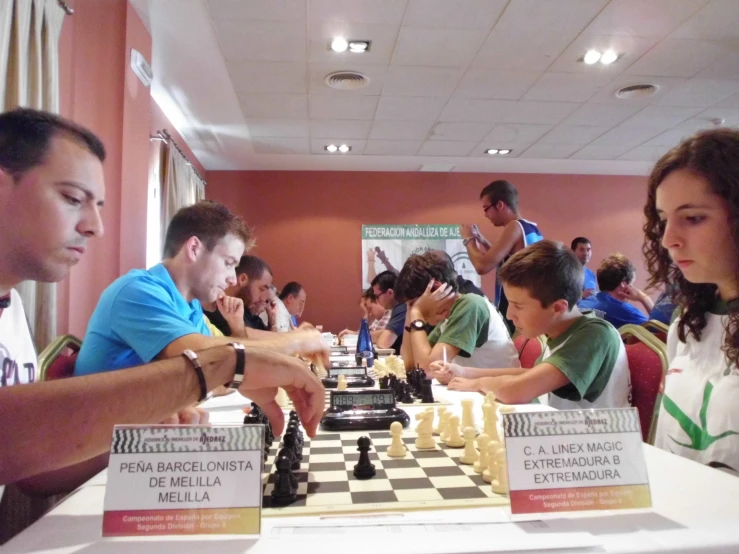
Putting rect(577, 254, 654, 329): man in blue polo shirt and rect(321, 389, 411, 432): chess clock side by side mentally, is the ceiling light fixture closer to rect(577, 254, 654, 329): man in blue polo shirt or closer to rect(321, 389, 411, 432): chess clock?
rect(577, 254, 654, 329): man in blue polo shirt

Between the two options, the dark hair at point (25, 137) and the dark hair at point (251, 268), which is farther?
the dark hair at point (251, 268)

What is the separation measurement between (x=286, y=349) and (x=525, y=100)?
145 inches

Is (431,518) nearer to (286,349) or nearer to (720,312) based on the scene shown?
(720,312)

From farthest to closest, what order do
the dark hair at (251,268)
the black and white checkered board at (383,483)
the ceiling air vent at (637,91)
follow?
the ceiling air vent at (637,91)
the dark hair at (251,268)
the black and white checkered board at (383,483)

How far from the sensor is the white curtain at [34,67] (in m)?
2.17

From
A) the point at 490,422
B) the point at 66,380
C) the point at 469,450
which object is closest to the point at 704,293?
the point at 490,422

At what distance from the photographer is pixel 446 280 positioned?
273 centimetres

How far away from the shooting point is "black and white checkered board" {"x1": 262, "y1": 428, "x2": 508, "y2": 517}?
75cm

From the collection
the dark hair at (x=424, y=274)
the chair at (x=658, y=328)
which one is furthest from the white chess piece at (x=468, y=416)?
the dark hair at (x=424, y=274)

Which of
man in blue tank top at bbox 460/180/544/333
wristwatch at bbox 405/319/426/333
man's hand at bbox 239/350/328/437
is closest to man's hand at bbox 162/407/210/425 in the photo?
man's hand at bbox 239/350/328/437

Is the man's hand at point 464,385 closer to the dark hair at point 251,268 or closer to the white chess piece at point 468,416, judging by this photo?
the white chess piece at point 468,416

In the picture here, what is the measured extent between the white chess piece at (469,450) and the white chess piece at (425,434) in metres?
0.08

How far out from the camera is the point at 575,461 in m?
0.72

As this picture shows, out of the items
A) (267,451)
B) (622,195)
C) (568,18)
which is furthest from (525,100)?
(267,451)
